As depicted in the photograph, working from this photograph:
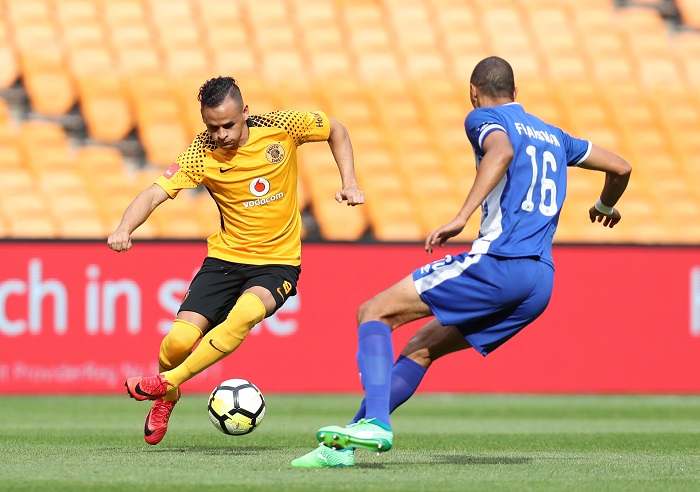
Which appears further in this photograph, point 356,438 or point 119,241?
point 119,241

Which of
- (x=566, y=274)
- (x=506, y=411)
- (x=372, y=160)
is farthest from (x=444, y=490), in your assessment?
(x=372, y=160)

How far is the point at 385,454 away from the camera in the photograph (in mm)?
6754

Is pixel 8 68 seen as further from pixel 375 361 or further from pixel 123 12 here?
pixel 375 361

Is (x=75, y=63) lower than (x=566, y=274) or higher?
higher

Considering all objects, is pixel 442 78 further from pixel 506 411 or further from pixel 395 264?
pixel 506 411

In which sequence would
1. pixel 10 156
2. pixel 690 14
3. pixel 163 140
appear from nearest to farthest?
pixel 10 156
pixel 163 140
pixel 690 14

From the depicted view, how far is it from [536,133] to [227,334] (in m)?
2.12

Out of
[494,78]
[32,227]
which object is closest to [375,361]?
[494,78]

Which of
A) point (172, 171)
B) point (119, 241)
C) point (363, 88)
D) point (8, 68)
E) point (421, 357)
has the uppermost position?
point (8, 68)

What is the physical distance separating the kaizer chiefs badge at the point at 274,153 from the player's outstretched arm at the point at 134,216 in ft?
2.18

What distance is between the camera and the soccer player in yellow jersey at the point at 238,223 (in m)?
6.79

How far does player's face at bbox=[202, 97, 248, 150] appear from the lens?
6637 mm

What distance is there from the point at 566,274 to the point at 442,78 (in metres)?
4.61

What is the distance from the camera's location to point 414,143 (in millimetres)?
15312
